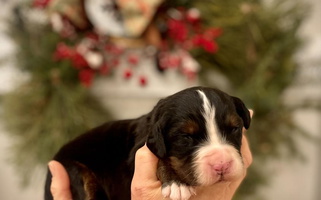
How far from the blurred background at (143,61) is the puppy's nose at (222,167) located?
1.42 m

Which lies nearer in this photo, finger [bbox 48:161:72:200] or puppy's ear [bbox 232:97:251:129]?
puppy's ear [bbox 232:97:251:129]

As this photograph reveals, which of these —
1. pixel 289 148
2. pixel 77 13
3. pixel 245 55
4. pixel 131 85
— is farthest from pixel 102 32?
pixel 289 148

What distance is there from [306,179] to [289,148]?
2.11 ft

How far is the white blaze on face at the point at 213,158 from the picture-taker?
3.52ft

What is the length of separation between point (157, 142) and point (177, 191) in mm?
173

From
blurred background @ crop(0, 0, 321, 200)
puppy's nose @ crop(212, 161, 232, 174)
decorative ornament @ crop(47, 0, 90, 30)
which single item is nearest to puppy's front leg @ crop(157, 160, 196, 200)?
puppy's nose @ crop(212, 161, 232, 174)

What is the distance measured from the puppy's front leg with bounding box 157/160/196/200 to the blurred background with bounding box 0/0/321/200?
132 centimetres

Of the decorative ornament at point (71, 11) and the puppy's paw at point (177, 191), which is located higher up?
the decorative ornament at point (71, 11)

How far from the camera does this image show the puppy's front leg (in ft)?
3.74

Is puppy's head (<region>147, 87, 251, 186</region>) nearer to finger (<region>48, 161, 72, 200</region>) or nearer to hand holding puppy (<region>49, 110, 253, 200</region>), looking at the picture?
hand holding puppy (<region>49, 110, 253, 200</region>)

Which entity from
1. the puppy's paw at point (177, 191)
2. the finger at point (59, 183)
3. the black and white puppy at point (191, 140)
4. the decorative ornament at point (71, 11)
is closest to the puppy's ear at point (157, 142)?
the black and white puppy at point (191, 140)

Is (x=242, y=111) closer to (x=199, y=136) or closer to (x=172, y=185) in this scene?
(x=199, y=136)

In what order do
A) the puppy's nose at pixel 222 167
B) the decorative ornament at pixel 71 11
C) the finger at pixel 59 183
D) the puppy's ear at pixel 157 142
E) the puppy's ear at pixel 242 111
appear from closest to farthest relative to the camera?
the puppy's nose at pixel 222 167
the puppy's ear at pixel 157 142
the puppy's ear at pixel 242 111
the finger at pixel 59 183
the decorative ornament at pixel 71 11

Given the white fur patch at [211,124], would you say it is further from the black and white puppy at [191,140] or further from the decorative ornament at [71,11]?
the decorative ornament at [71,11]
